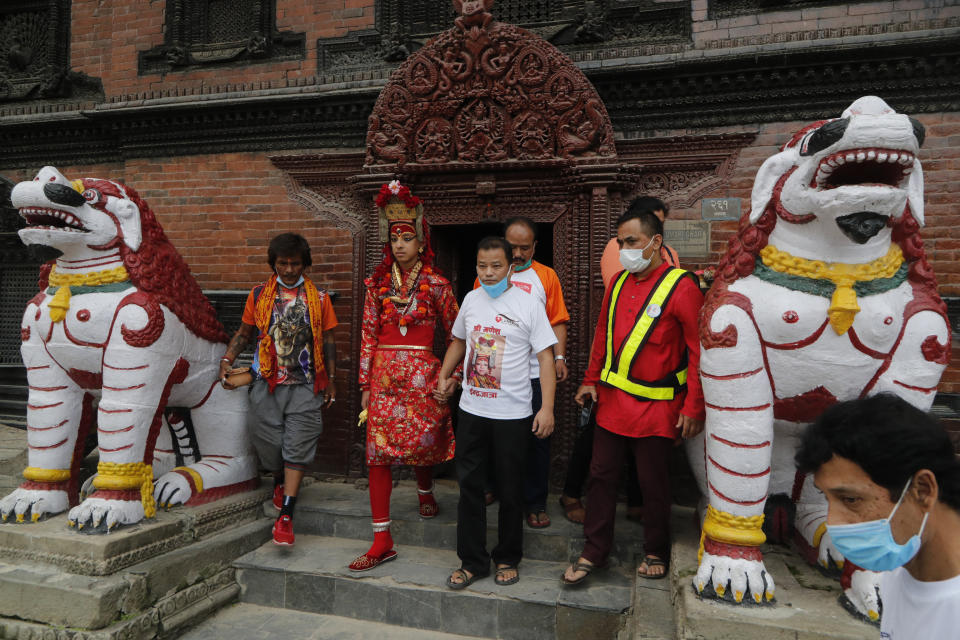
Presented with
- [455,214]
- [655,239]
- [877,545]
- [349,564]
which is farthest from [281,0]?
[877,545]

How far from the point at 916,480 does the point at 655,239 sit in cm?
197

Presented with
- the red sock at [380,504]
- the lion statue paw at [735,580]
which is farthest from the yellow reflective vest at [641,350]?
the red sock at [380,504]

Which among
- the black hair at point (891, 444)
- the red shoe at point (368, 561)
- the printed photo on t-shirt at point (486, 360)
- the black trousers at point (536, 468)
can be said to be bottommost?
the red shoe at point (368, 561)

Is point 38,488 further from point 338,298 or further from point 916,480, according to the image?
point 916,480

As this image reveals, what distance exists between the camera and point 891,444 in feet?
4.29

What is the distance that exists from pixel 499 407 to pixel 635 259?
1092 millimetres

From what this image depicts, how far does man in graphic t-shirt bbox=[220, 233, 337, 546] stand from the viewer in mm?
3906

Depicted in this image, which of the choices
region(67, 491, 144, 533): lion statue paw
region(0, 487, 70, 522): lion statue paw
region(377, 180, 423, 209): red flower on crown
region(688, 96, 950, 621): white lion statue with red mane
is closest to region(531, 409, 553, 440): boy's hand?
region(688, 96, 950, 621): white lion statue with red mane

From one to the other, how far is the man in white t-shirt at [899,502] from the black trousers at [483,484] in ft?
6.37

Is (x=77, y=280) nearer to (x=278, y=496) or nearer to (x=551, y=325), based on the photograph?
(x=278, y=496)

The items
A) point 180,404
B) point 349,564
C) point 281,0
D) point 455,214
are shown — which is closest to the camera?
point 349,564

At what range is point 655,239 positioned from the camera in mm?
3119

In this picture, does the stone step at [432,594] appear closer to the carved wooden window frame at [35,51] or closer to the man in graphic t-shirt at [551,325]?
the man in graphic t-shirt at [551,325]

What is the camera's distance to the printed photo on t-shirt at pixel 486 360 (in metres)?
3.29
